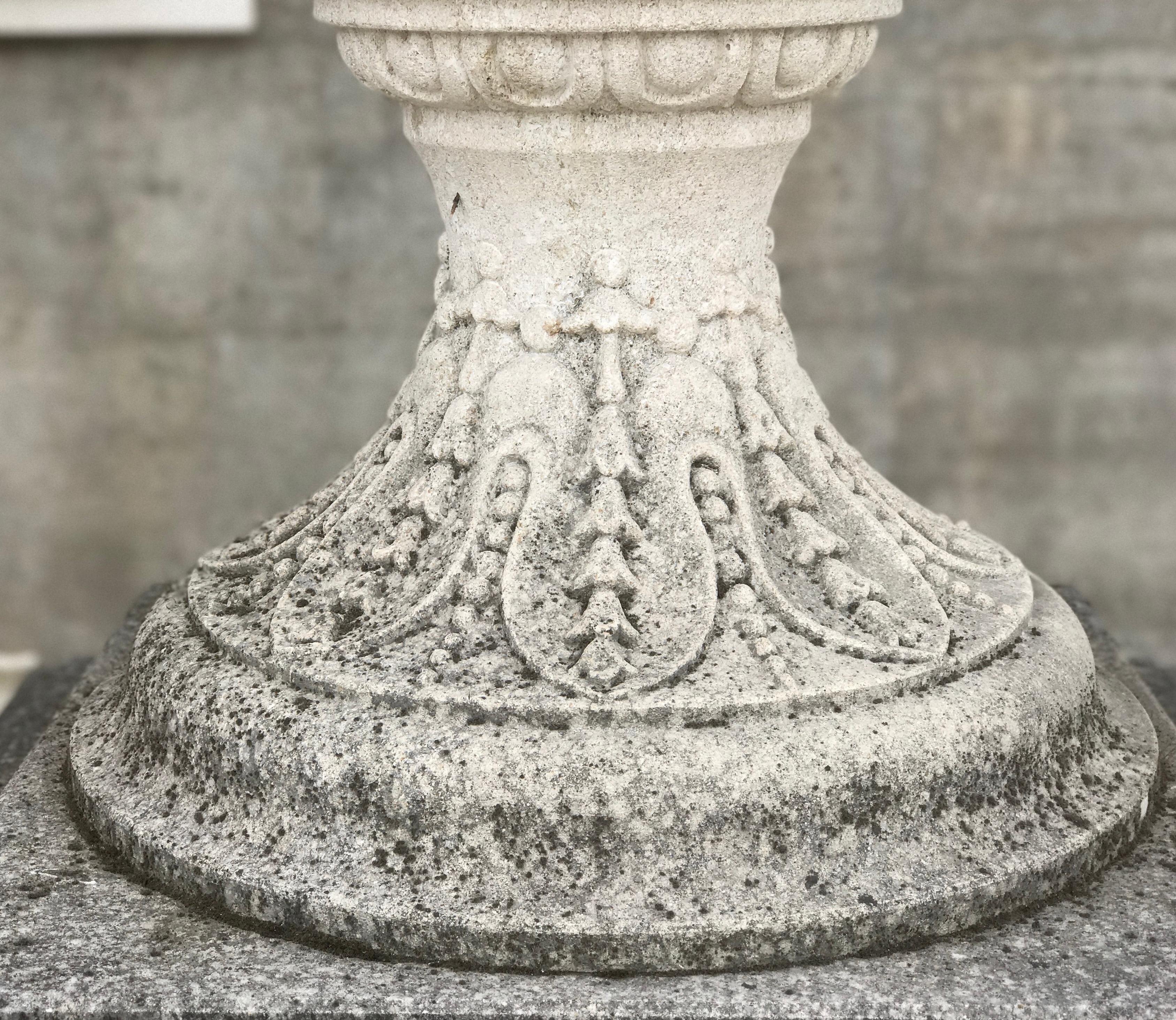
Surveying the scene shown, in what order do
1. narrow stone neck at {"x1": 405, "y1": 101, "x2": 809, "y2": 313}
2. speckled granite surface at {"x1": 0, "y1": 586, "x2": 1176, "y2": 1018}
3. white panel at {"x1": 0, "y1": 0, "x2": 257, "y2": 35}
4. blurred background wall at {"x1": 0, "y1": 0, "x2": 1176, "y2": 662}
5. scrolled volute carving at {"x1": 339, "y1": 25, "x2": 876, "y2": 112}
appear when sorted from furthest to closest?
blurred background wall at {"x1": 0, "y1": 0, "x2": 1176, "y2": 662} < white panel at {"x1": 0, "y1": 0, "x2": 257, "y2": 35} < narrow stone neck at {"x1": 405, "y1": 101, "x2": 809, "y2": 313} < scrolled volute carving at {"x1": 339, "y1": 25, "x2": 876, "y2": 112} < speckled granite surface at {"x1": 0, "y1": 586, "x2": 1176, "y2": 1018}

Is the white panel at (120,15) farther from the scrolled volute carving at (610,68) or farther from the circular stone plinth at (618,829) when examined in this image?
the circular stone plinth at (618,829)

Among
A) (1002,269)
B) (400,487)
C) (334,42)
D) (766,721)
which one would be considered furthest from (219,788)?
(1002,269)

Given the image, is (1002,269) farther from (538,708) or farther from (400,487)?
(538,708)

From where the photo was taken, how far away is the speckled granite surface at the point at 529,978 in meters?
1.85

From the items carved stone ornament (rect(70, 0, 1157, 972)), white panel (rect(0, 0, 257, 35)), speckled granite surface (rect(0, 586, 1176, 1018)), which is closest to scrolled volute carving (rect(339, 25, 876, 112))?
carved stone ornament (rect(70, 0, 1157, 972))

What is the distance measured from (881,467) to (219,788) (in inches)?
104

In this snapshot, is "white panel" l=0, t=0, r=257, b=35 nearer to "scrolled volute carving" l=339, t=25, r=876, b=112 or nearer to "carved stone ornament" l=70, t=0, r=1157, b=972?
"carved stone ornament" l=70, t=0, r=1157, b=972

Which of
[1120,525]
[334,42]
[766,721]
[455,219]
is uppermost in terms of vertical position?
[334,42]

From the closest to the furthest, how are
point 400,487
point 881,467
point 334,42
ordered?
1. point 400,487
2. point 334,42
3. point 881,467

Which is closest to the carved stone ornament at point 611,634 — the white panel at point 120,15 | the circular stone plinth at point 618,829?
the circular stone plinth at point 618,829

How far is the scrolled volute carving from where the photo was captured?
2.02 m

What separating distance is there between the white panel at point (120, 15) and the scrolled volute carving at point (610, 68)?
1977 millimetres

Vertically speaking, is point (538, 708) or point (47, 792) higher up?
point (538, 708)

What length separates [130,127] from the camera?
13.7 feet
